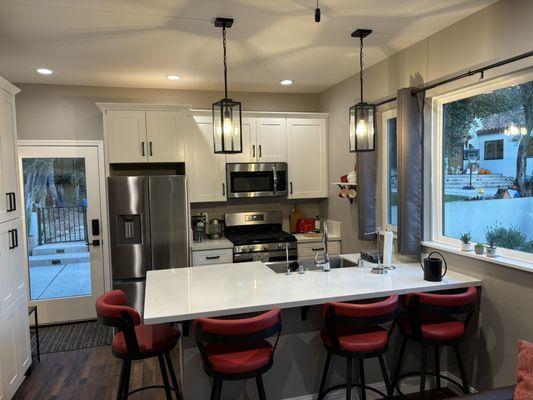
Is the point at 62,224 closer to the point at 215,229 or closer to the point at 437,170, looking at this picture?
the point at 215,229

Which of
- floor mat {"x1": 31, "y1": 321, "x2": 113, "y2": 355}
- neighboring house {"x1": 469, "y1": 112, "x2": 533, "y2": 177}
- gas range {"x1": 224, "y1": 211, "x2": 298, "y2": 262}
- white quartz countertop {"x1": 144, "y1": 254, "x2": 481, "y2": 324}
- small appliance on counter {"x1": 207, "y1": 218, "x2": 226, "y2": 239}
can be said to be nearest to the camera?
white quartz countertop {"x1": 144, "y1": 254, "x2": 481, "y2": 324}

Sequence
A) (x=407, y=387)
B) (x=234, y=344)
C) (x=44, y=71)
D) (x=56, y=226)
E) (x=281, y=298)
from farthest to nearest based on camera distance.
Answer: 1. (x=56, y=226)
2. (x=44, y=71)
3. (x=407, y=387)
4. (x=281, y=298)
5. (x=234, y=344)

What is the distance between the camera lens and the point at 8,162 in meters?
3.04

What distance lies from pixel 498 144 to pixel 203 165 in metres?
2.99

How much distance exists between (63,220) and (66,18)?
2.57 metres

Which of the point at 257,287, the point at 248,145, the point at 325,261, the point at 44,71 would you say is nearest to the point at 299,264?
the point at 325,261

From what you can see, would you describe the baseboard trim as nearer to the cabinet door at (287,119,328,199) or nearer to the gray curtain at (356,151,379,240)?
the gray curtain at (356,151,379,240)

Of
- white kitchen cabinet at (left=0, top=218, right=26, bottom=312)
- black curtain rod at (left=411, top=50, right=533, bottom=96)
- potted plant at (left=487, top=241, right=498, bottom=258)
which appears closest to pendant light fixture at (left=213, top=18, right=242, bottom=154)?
black curtain rod at (left=411, top=50, right=533, bottom=96)

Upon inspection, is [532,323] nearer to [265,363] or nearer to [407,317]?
[407,317]

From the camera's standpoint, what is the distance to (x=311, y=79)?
4406 mm

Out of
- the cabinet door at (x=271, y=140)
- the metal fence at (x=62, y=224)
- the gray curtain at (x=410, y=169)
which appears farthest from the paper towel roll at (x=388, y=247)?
the metal fence at (x=62, y=224)

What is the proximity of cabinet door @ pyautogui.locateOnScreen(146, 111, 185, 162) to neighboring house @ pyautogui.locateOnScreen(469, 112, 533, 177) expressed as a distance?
114 inches

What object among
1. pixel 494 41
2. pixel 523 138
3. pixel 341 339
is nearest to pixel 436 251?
pixel 523 138

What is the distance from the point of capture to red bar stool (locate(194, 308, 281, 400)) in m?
2.00
